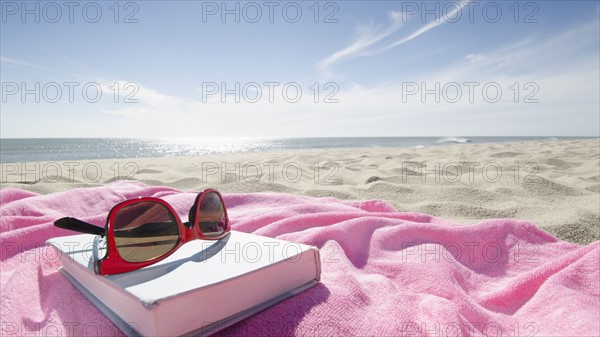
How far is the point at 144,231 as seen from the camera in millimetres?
876

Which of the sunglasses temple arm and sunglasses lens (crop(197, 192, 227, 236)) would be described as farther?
sunglasses lens (crop(197, 192, 227, 236))

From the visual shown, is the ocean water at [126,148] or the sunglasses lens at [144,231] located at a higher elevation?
the ocean water at [126,148]

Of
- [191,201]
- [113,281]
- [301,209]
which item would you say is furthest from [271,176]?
[113,281]

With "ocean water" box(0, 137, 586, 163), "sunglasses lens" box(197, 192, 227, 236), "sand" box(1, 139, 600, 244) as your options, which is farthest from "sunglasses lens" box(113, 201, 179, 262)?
"ocean water" box(0, 137, 586, 163)

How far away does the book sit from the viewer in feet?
2.02

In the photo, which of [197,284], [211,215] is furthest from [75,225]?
[197,284]

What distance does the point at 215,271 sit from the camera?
2.44 ft

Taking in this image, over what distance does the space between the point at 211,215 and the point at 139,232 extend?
0.26 m

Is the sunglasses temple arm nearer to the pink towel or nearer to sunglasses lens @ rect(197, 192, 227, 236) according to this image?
the pink towel

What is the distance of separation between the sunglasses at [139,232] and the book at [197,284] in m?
0.03

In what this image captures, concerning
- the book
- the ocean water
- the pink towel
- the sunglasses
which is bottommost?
the pink towel

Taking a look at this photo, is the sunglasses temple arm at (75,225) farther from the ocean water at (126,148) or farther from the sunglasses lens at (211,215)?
the ocean water at (126,148)

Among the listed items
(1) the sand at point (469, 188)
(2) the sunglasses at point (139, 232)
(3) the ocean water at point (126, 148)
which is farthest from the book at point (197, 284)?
(3) the ocean water at point (126, 148)

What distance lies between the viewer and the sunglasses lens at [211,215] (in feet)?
3.42
